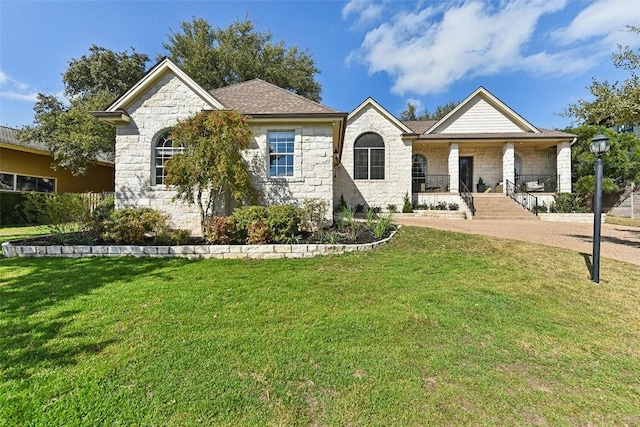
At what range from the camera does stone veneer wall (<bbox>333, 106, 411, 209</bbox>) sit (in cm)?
1772

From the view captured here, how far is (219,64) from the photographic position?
23578 millimetres

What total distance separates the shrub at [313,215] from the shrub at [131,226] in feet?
13.6

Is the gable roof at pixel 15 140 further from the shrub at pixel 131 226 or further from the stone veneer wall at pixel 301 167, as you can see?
the stone veneer wall at pixel 301 167

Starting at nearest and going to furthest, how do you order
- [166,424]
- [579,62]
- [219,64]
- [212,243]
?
[166,424] < [212,243] < [579,62] < [219,64]

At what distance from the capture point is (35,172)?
17438 mm

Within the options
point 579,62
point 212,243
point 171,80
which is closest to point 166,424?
point 212,243

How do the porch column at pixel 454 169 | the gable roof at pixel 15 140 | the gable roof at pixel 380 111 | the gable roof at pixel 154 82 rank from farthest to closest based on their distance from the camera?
the porch column at pixel 454 169 < the gable roof at pixel 380 111 < the gable roof at pixel 15 140 < the gable roof at pixel 154 82

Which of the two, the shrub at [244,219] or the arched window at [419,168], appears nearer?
the shrub at [244,219]

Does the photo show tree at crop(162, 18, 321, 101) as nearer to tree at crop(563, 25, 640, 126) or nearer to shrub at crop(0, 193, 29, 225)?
shrub at crop(0, 193, 29, 225)

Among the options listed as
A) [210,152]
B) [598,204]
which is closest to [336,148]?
[210,152]

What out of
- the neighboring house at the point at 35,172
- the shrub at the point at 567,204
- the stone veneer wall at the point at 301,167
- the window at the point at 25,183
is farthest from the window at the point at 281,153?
the window at the point at 25,183

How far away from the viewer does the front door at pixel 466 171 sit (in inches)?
778

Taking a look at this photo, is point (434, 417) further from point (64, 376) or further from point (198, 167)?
point (198, 167)

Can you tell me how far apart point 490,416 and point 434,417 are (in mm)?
478
